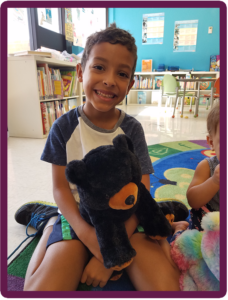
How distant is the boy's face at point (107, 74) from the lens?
0.56 meters

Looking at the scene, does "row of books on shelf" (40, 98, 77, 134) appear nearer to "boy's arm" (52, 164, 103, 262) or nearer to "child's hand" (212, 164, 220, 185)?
"boy's arm" (52, 164, 103, 262)

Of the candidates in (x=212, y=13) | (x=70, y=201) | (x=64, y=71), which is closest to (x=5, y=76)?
(x=70, y=201)

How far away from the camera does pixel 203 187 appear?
58cm

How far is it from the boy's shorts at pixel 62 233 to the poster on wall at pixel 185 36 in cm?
547

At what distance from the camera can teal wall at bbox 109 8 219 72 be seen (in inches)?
189

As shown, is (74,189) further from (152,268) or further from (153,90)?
(153,90)

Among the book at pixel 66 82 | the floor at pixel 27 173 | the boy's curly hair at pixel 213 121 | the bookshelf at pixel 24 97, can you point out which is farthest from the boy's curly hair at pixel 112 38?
the book at pixel 66 82

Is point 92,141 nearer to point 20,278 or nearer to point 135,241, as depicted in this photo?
point 135,241

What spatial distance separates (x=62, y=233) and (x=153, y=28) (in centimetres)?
562

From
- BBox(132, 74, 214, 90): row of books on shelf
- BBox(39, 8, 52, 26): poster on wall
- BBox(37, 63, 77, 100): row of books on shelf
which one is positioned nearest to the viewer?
BBox(37, 63, 77, 100): row of books on shelf

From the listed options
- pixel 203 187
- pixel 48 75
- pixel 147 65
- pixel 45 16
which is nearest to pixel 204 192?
pixel 203 187

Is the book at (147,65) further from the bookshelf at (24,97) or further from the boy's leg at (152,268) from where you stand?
the boy's leg at (152,268)

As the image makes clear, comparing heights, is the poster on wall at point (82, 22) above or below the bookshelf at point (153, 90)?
above

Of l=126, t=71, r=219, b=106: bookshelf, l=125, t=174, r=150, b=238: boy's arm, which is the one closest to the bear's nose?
l=125, t=174, r=150, b=238: boy's arm
